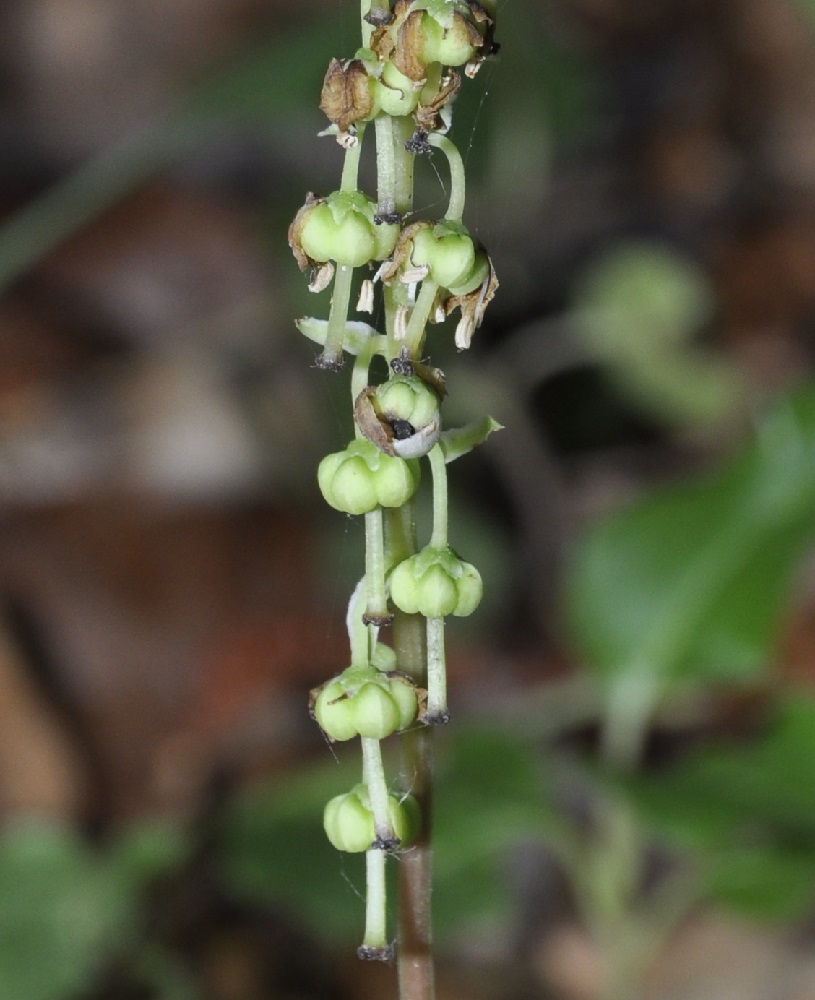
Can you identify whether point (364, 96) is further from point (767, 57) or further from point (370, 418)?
point (767, 57)

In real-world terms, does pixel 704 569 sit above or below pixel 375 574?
above

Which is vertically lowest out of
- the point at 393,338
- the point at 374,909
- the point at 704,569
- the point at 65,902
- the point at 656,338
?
the point at 374,909

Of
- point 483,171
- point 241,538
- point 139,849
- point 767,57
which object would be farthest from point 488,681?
point 767,57

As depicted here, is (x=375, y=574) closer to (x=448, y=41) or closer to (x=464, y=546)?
(x=448, y=41)

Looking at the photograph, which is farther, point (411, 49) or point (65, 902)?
point (65, 902)

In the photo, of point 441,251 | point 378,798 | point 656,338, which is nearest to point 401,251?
point 441,251

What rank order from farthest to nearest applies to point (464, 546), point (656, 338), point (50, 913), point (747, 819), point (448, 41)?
point (656, 338)
point (464, 546)
point (50, 913)
point (747, 819)
point (448, 41)

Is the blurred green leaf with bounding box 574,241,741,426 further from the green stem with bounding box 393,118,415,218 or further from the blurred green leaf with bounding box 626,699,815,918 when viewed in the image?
the green stem with bounding box 393,118,415,218
